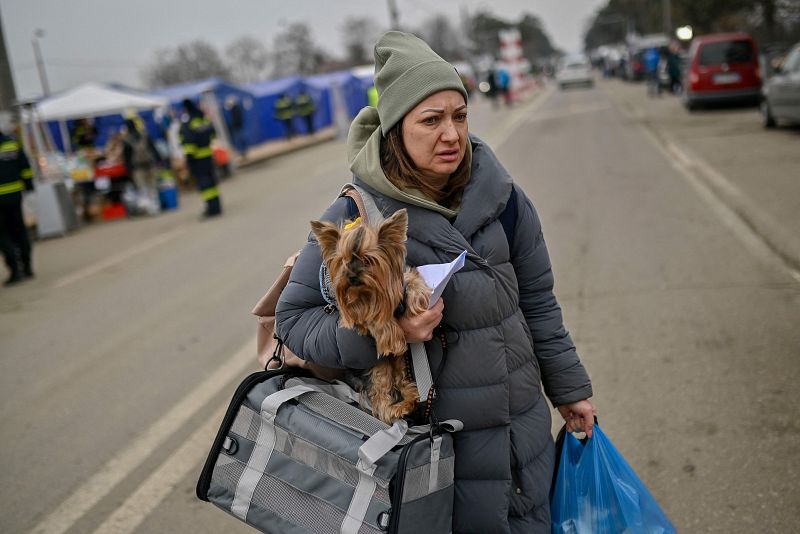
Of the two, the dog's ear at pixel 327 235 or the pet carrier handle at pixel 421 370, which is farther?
the pet carrier handle at pixel 421 370

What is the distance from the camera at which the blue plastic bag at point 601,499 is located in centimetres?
212

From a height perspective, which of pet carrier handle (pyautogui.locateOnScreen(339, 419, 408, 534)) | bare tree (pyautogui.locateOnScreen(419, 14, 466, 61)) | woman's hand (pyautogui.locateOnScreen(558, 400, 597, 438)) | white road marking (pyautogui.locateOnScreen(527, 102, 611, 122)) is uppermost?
bare tree (pyautogui.locateOnScreen(419, 14, 466, 61))

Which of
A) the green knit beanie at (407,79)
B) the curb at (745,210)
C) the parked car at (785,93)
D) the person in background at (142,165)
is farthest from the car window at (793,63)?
the green knit beanie at (407,79)

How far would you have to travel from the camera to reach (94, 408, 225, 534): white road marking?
11.8ft

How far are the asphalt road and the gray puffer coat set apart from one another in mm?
1540

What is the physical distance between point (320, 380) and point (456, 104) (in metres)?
0.83

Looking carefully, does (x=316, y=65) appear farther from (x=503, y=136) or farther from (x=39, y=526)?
(x=39, y=526)

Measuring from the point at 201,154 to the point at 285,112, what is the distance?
56.8ft

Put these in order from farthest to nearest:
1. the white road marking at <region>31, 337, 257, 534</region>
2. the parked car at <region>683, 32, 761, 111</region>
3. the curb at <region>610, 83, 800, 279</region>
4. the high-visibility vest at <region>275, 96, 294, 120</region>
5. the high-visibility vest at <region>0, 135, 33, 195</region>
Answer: the high-visibility vest at <region>275, 96, 294, 120</region> → the parked car at <region>683, 32, 761, 111</region> → the high-visibility vest at <region>0, 135, 33, 195</region> → the curb at <region>610, 83, 800, 279</region> → the white road marking at <region>31, 337, 257, 534</region>

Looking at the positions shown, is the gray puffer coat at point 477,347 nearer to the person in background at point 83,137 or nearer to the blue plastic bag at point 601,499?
the blue plastic bag at point 601,499

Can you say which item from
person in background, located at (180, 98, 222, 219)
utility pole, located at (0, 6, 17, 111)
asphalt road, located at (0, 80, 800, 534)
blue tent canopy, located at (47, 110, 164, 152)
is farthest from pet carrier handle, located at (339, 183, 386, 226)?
blue tent canopy, located at (47, 110, 164, 152)

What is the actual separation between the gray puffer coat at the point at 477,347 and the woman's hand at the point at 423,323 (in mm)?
108

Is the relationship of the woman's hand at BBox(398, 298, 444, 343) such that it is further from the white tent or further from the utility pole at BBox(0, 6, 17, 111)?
the white tent

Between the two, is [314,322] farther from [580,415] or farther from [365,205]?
[580,415]
